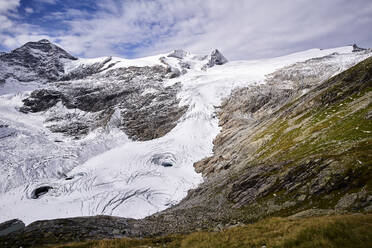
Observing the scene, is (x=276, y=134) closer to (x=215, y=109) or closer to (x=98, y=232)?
(x=98, y=232)

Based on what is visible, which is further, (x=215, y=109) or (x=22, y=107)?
(x=22, y=107)

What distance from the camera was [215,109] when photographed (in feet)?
400

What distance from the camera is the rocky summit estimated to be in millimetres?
22125

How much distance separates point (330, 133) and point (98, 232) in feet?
122

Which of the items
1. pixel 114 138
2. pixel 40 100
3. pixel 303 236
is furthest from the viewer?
pixel 40 100

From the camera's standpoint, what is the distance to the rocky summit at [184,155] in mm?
22125

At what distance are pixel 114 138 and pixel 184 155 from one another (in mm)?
46365

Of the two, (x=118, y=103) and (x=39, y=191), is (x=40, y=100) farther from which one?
(x=39, y=191)

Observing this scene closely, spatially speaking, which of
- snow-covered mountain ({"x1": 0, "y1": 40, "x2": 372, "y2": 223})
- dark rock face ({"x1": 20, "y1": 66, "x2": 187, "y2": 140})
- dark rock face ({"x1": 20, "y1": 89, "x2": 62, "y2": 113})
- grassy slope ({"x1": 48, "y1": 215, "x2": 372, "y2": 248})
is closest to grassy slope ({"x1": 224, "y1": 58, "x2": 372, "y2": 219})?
grassy slope ({"x1": 48, "y1": 215, "x2": 372, "y2": 248})

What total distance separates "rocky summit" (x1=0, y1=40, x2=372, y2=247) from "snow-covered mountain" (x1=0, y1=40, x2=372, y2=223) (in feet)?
1.89

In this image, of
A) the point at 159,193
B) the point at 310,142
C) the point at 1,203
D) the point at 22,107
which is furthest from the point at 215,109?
the point at 22,107

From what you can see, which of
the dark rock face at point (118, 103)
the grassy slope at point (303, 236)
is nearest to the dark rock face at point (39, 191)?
the dark rock face at point (118, 103)

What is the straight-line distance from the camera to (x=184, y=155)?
8881 centimetres

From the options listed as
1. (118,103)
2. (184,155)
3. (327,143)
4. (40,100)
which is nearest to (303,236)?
(327,143)
